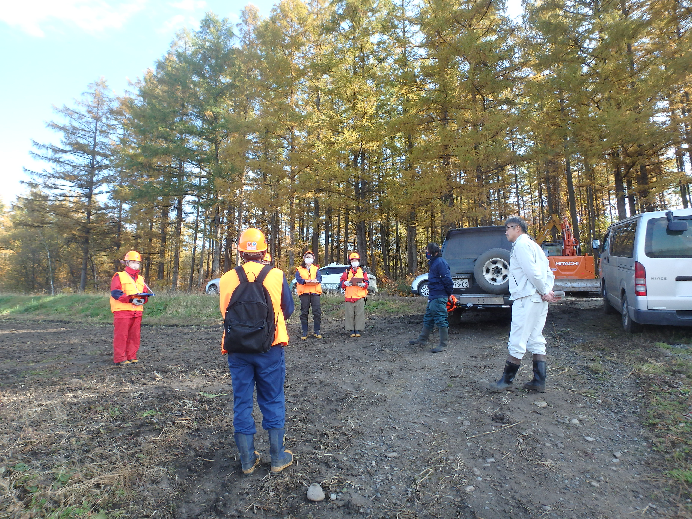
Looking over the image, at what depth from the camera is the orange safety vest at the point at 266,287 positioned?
3.26 m

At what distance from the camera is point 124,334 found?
7.09 m

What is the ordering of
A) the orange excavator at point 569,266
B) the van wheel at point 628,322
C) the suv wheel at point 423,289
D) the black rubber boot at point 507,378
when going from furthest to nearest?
the suv wheel at point 423,289, the orange excavator at point 569,266, the van wheel at point 628,322, the black rubber boot at point 507,378

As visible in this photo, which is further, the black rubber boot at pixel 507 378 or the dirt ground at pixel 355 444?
the black rubber boot at pixel 507 378

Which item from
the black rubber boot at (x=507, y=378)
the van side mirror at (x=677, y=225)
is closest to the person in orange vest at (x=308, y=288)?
the black rubber boot at (x=507, y=378)

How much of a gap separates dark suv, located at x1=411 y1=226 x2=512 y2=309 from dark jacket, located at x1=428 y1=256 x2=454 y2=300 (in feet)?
2.95

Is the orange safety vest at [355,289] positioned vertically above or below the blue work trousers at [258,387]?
above

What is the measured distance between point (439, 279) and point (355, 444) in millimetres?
4050

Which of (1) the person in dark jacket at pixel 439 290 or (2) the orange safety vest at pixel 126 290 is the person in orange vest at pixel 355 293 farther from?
(2) the orange safety vest at pixel 126 290

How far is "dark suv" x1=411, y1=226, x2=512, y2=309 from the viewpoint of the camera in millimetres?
7598

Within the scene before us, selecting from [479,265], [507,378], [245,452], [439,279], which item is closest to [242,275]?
[245,452]

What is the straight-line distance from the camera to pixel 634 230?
6.82m

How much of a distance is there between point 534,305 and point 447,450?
6.71 feet

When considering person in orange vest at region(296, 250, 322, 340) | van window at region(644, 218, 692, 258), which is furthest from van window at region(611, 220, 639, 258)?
person in orange vest at region(296, 250, 322, 340)

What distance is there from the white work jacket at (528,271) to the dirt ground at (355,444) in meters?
1.18
